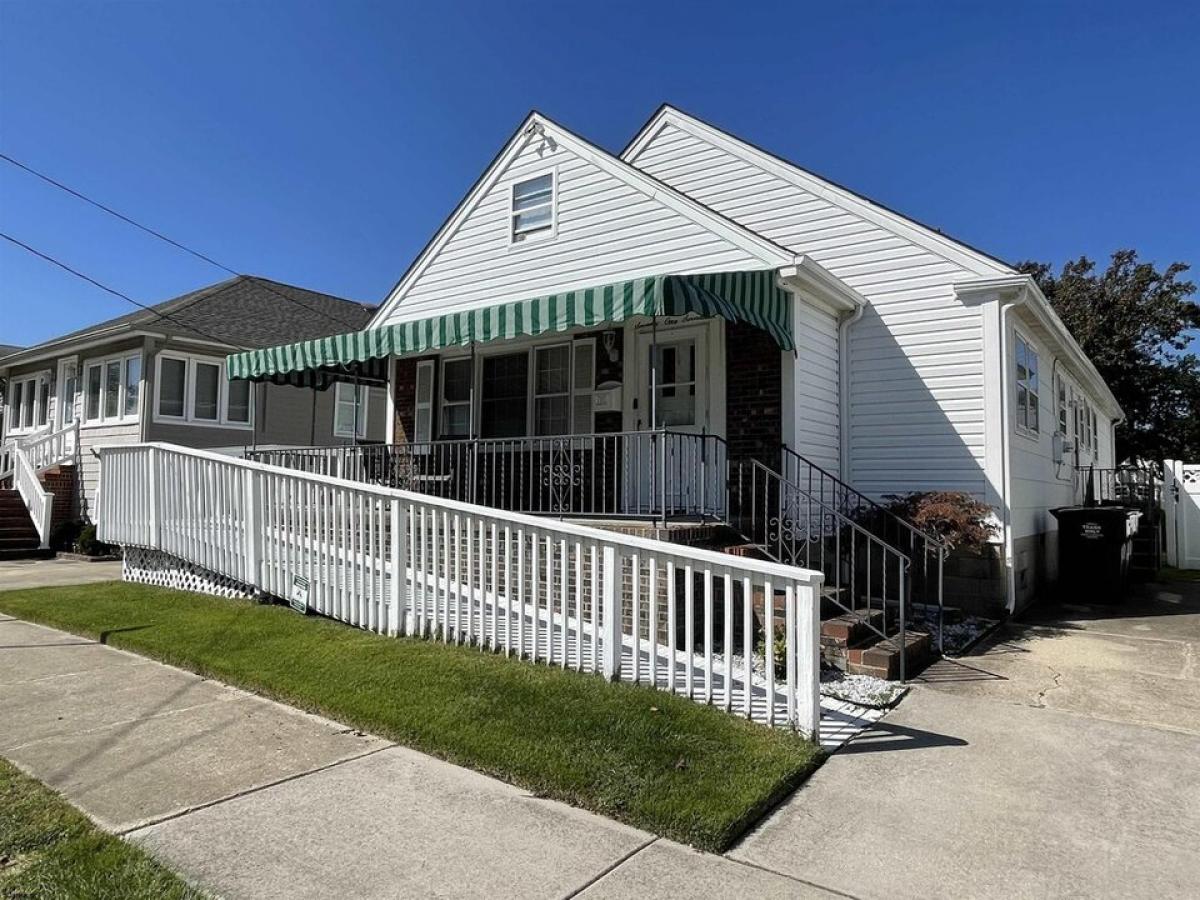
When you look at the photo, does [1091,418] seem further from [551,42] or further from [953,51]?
[551,42]

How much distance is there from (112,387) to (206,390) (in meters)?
2.24

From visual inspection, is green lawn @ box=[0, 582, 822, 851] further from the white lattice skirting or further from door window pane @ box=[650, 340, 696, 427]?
door window pane @ box=[650, 340, 696, 427]

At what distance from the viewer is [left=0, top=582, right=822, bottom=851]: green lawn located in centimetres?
352

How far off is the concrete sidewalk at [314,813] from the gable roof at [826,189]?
27.0 feet

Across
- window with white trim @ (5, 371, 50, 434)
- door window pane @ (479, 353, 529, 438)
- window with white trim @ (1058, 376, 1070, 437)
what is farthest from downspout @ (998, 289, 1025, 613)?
window with white trim @ (5, 371, 50, 434)

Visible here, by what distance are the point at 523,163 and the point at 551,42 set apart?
3.65 meters

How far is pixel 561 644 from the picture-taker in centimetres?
544

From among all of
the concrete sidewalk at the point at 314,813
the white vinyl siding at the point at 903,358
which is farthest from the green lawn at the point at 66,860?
the white vinyl siding at the point at 903,358

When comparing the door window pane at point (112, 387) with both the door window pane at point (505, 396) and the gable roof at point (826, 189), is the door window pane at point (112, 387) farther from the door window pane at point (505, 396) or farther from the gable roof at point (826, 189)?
the gable roof at point (826, 189)

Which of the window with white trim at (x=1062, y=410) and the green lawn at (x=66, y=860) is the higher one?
the window with white trim at (x=1062, y=410)

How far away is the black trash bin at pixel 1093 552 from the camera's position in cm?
1012

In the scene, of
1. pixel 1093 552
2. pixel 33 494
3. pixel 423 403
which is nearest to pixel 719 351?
pixel 423 403

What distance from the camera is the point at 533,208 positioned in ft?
35.4

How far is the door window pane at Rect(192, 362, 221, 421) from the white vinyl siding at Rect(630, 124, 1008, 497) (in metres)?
13.3
